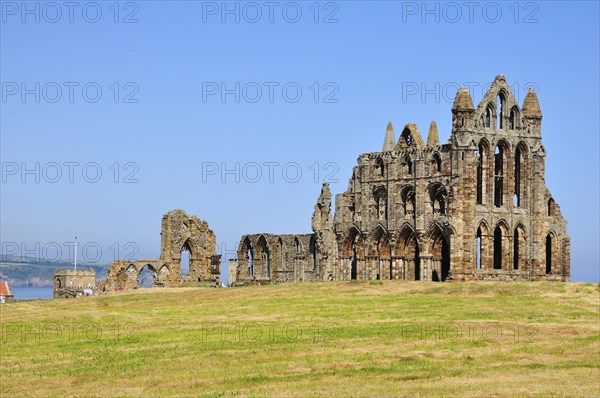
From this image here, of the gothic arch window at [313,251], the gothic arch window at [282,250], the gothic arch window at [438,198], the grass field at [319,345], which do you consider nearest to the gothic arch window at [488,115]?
the gothic arch window at [438,198]

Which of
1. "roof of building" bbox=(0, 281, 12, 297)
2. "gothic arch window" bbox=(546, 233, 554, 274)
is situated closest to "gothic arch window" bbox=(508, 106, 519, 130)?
"gothic arch window" bbox=(546, 233, 554, 274)

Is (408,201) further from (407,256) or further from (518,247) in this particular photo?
(518,247)

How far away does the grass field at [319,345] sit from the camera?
112 ft

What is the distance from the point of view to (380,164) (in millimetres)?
83312

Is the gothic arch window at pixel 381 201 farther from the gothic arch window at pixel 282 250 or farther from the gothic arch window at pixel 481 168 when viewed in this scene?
the gothic arch window at pixel 282 250

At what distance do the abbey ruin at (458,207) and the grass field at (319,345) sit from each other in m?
12.3

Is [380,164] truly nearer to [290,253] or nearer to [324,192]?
[324,192]

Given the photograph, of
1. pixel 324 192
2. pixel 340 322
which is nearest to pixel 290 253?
pixel 324 192

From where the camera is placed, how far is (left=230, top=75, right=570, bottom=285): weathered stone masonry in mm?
75500

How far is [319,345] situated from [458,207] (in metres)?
35.2

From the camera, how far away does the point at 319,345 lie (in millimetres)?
41875

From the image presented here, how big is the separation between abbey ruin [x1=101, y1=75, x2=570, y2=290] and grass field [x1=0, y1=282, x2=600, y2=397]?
12.3m

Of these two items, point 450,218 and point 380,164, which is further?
point 380,164

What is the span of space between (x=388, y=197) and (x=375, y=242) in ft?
12.7
